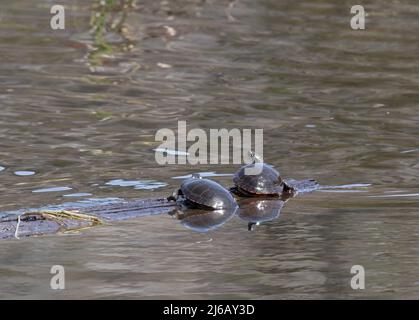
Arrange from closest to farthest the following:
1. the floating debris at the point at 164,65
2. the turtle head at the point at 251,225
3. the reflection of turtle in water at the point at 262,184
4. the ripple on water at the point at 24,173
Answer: the turtle head at the point at 251,225 < the reflection of turtle in water at the point at 262,184 < the ripple on water at the point at 24,173 < the floating debris at the point at 164,65

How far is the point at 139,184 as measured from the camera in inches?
361

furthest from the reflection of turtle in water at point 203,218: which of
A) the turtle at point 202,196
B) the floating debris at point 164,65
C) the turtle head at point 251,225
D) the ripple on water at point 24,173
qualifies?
the floating debris at point 164,65

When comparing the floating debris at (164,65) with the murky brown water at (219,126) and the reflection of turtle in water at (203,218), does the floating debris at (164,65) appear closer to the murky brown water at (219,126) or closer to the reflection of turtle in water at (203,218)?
the murky brown water at (219,126)

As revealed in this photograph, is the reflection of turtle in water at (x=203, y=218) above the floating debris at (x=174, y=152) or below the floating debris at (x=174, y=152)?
below

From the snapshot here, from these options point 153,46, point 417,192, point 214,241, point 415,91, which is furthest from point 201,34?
point 214,241

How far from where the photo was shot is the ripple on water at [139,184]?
910cm

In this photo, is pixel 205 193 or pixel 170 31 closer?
pixel 205 193

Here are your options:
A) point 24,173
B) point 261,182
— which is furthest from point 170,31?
point 261,182

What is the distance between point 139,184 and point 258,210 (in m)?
1.05

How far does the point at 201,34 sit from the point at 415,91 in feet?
12.5

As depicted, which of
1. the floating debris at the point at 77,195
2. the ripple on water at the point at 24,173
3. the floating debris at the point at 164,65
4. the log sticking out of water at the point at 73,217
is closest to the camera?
the log sticking out of water at the point at 73,217

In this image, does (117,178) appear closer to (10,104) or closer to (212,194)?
(212,194)

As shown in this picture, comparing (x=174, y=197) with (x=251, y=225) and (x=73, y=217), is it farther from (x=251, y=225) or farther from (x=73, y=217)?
(x=73, y=217)

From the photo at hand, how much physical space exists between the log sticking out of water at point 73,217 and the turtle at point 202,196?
0.10m
